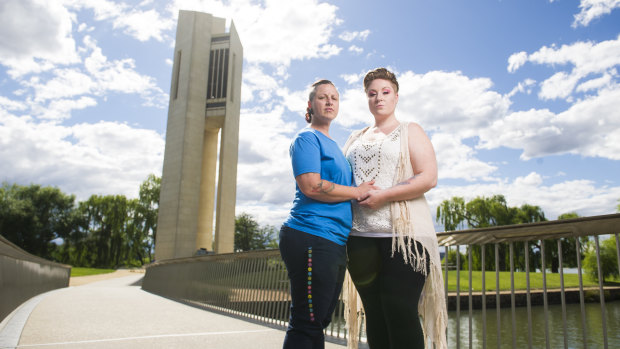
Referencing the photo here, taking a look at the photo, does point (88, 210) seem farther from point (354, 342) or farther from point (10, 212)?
point (354, 342)

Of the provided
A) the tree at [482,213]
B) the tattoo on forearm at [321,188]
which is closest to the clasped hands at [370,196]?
the tattoo on forearm at [321,188]

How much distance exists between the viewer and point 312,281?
1.43 metres

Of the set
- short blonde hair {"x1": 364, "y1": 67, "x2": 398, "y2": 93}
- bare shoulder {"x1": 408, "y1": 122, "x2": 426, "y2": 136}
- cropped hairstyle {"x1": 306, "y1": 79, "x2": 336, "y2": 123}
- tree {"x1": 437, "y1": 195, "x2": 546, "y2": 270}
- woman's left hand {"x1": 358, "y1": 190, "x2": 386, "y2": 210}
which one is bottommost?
woman's left hand {"x1": 358, "y1": 190, "x2": 386, "y2": 210}

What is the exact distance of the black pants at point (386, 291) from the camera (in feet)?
4.75

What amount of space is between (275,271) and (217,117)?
24.4m

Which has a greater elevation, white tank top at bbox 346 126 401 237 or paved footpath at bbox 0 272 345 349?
white tank top at bbox 346 126 401 237

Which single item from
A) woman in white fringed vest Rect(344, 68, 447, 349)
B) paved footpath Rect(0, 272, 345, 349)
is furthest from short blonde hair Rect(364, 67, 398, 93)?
paved footpath Rect(0, 272, 345, 349)

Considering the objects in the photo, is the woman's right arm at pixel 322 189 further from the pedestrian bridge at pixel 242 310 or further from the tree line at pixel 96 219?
the tree line at pixel 96 219

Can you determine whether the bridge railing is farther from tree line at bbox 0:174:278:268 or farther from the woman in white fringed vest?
tree line at bbox 0:174:278:268

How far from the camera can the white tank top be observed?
1.54 m

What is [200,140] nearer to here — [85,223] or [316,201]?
[85,223]

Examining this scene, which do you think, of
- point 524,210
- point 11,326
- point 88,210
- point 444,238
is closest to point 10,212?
point 88,210

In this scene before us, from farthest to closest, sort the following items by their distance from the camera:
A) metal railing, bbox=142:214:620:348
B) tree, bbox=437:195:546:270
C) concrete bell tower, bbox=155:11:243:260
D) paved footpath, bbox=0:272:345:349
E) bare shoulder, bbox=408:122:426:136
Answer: tree, bbox=437:195:546:270 → concrete bell tower, bbox=155:11:243:260 → paved footpath, bbox=0:272:345:349 → metal railing, bbox=142:214:620:348 → bare shoulder, bbox=408:122:426:136

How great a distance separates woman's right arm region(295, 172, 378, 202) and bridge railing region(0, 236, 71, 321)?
13.2 ft
